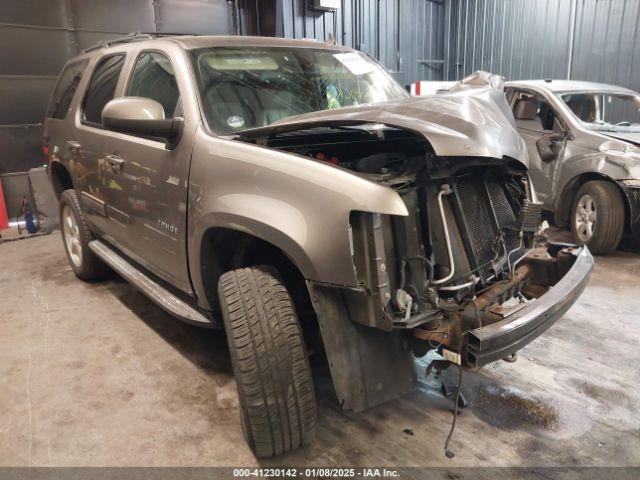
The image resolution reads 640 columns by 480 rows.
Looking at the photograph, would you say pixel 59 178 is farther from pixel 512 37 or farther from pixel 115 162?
pixel 512 37

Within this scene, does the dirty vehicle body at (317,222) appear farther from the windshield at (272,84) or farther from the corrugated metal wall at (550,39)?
the corrugated metal wall at (550,39)

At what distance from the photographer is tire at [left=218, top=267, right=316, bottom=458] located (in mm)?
1929

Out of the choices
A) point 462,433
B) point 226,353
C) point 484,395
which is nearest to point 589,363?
point 484,395

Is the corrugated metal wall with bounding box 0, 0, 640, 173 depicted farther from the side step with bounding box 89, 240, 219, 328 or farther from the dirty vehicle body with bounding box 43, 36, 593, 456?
the dirty vehicle body with bounding box 43, 36, 593, 456

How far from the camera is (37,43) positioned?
6477 mm

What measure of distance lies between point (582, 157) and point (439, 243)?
360cm

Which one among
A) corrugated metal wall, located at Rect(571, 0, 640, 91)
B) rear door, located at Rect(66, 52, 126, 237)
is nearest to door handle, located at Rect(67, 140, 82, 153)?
rear door, located at Rect(66, 52, 126, 237)

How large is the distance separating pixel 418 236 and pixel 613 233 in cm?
353

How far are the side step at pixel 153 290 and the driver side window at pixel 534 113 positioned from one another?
3.98m

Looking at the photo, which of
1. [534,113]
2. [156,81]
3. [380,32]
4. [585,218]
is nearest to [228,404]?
[156,81]

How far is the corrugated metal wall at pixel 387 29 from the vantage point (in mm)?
8031

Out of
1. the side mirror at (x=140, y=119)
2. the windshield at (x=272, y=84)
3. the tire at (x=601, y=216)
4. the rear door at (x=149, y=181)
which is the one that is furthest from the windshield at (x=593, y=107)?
the side mirror at (x=140, y=119)

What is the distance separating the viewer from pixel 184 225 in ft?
8.05

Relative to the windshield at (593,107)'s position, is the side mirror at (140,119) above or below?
above
